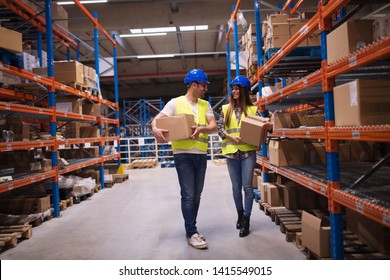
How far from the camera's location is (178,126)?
11.0ft

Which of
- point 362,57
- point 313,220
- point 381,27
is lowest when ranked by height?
point 313,220

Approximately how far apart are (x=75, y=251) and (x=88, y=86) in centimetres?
451

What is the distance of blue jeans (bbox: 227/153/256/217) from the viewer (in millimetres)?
3836

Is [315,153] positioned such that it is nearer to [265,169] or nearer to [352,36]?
[265,169]

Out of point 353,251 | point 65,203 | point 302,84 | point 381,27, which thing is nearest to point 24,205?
point 65,203

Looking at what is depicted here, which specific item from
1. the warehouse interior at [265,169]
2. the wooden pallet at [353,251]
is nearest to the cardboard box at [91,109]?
the warehouse interior at [265,169]

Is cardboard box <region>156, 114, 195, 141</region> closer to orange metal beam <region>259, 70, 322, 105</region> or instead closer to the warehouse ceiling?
orange metal beam <region>259, 70, 322, 105</region>

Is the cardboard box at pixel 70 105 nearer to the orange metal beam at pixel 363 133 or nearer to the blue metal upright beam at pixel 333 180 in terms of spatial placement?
the blue metal upright beam at pixel 333 180

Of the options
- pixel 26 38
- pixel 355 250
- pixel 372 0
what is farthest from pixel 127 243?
pixel 26 38

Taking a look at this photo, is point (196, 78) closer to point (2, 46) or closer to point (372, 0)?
point (372, 0)

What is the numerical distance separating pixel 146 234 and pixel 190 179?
1207mm

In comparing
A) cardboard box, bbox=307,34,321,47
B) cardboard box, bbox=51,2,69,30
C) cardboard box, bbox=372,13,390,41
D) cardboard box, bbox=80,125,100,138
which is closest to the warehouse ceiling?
cardboard box, bbox=51,2,69,30

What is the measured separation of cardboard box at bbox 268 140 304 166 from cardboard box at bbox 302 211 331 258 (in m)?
1.41

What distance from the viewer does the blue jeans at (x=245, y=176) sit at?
3.84m
